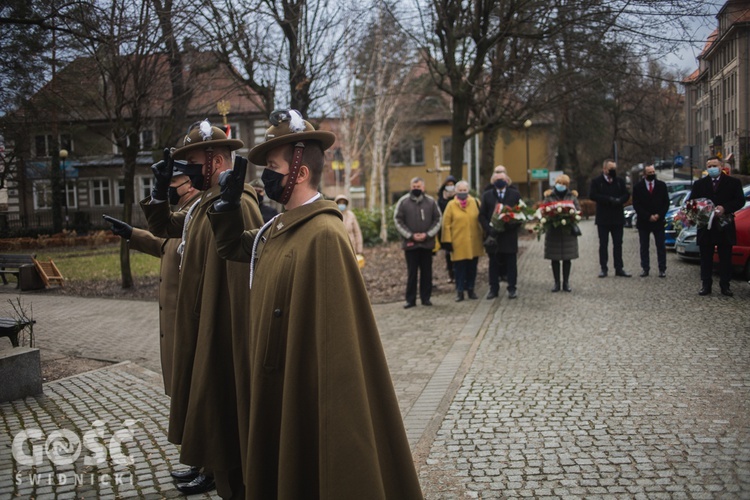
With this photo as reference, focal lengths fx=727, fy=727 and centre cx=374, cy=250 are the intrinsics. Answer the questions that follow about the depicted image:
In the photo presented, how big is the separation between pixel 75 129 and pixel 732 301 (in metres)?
11.2

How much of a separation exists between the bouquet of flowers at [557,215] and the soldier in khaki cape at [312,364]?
980 centimetres

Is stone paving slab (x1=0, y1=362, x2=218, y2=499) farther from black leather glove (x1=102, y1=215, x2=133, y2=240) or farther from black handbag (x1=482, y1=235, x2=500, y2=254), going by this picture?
black handbag (x1=482, y1=235, x2=500, y2=254)

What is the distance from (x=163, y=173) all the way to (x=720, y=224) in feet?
30.4

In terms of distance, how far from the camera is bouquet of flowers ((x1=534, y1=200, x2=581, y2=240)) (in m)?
12.9

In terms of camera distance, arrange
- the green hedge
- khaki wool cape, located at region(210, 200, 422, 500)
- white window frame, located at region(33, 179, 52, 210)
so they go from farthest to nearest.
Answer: the green hedge → white window frame, located at region(33, 179, 52, 210) → khaki wool cape, located at region(210, 200, 422, 500)

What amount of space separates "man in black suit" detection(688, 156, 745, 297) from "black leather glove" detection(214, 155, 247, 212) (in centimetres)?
948

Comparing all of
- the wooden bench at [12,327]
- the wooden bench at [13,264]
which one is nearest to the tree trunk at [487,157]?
the wooden bench at [13,264]

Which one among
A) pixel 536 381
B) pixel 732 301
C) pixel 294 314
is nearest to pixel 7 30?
pixel 294 314

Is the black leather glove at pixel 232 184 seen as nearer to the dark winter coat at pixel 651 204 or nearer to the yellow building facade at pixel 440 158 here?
the dark winter coat at pixel 651 204

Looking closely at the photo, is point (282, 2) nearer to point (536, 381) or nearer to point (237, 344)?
point (536, 381)

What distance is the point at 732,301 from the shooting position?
35.9 ft

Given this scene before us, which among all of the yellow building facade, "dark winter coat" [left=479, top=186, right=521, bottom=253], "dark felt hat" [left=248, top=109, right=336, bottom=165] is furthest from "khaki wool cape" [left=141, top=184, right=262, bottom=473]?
the yellow building facade

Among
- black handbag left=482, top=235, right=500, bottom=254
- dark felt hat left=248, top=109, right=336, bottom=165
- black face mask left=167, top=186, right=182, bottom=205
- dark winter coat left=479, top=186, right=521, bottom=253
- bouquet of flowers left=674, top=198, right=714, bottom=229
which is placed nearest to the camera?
dark felt hat left=248, top=109, right=336, bottom=165

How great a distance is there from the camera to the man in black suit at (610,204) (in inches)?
567
